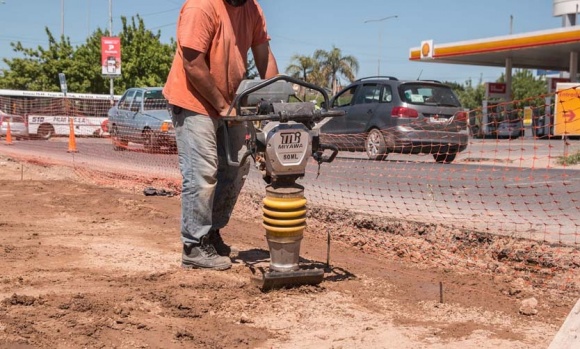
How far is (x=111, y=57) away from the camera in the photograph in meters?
34.8

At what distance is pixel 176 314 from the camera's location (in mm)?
3756

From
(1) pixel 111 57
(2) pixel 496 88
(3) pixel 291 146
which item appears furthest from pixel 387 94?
(2) pixel 496 88

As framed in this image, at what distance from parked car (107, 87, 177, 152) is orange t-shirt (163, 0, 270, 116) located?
9561 millimetres

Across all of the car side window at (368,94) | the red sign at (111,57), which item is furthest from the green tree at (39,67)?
the car side window at (368,94)

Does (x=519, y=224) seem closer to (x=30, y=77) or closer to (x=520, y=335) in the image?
(x=520, y=335)

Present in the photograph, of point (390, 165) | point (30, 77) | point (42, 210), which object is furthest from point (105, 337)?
point (30, 77)

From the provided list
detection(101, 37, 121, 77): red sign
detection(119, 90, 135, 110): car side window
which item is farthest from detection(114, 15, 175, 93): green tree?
detection(119, 90, 135, 110): car side window

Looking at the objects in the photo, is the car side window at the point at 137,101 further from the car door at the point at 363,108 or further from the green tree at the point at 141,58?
the green tree at the point at 141,58

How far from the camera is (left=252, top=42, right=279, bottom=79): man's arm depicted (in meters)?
5.11

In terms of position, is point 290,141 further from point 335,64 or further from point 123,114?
point 335,64

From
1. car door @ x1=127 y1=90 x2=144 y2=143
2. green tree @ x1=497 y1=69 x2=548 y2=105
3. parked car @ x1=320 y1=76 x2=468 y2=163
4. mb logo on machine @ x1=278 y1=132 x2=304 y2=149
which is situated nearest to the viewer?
mb logo on machine @ x1=278 y1=132 x2=304 y2=149

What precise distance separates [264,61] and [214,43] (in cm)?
66

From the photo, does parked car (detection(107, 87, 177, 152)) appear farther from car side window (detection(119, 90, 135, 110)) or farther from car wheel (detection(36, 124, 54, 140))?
car wheel (detection(36, 124, 54, 140))

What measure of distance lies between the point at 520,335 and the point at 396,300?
2.76 ft
